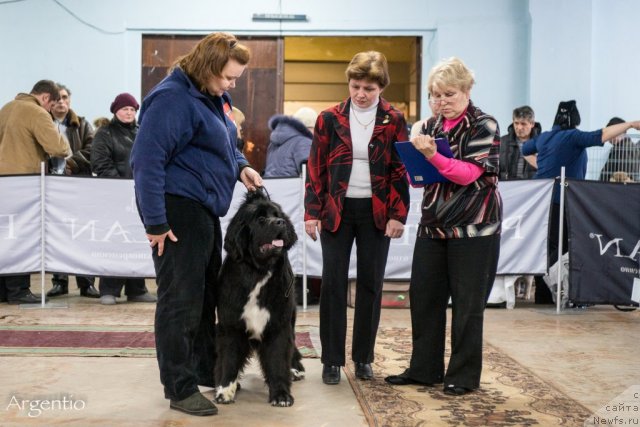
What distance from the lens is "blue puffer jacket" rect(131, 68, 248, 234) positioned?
304cm

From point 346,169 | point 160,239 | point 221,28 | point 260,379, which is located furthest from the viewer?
point 221,28

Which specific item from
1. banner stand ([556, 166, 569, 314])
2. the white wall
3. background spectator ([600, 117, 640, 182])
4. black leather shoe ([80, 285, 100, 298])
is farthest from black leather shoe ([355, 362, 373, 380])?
the white wall

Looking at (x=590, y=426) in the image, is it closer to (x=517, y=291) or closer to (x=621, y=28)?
(x=517, y=291)

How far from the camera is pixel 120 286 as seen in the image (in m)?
6.65

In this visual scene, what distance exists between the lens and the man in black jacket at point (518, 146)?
24.2 feet

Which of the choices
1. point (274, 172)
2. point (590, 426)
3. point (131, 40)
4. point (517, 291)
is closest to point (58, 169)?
point (274, 172)

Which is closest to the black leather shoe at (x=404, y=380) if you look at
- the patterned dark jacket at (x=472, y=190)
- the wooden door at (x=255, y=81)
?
the patterned dark jacket at (x=472, y=190)

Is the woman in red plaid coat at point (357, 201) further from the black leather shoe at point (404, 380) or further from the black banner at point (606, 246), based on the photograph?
the black banner at point (606, 246)

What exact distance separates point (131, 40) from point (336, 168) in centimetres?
623

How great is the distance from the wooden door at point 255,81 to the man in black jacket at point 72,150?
2.22m

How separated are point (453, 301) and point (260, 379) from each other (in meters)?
1.03

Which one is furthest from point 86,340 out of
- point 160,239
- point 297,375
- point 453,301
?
point 453,301

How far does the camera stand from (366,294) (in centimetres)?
387

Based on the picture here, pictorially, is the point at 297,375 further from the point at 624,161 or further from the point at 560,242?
the point at 624,161
